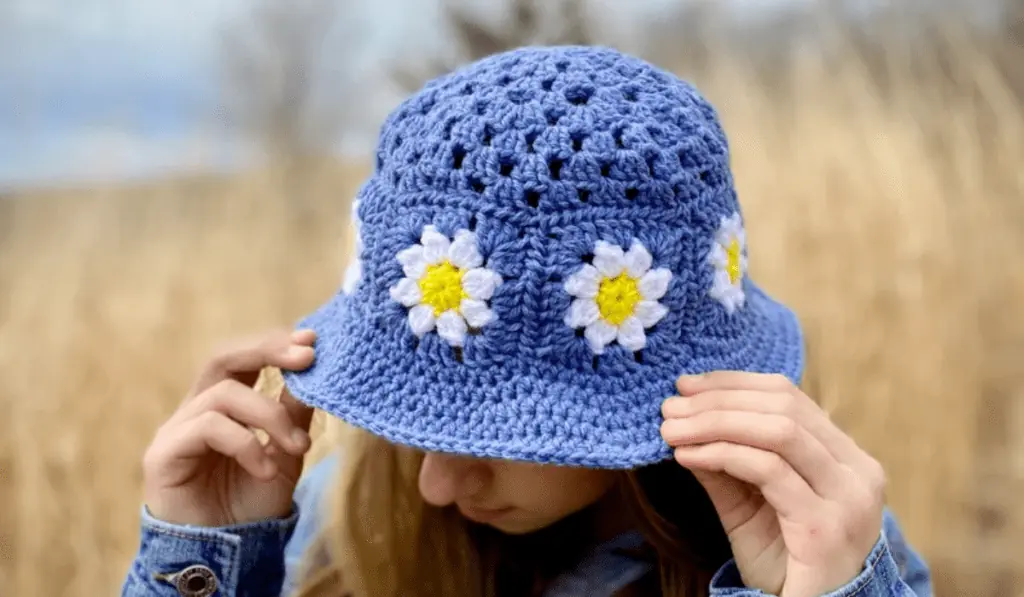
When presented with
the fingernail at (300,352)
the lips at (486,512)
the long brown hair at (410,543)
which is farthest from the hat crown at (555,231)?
the long brown hair at (410,543)

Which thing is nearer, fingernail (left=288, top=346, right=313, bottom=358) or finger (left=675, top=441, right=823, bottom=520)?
finger (left=675, top=441, right=823, bottom=520)

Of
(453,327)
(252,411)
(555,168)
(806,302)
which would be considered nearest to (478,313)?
(453,327)

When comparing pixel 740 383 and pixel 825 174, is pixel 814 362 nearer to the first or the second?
pixel 825 174

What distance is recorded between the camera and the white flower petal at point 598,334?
A: 1.92 feet

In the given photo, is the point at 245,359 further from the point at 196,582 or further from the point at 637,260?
the point at 637,260

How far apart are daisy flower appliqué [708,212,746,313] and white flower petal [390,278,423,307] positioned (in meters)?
0.24

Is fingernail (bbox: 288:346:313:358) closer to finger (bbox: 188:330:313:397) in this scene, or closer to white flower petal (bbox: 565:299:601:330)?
finger (bbox: 188:330:313:397)

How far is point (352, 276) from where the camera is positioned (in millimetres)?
676

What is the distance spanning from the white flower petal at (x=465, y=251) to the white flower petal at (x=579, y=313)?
78 mm

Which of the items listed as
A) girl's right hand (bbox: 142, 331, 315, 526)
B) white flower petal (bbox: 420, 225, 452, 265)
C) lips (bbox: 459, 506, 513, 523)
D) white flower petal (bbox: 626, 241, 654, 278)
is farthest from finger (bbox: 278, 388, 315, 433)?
A: white flower petal (bbox: 626, 241, 654, 278)

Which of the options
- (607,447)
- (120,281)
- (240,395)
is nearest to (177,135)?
(120,281)

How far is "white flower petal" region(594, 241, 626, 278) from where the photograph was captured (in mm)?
572

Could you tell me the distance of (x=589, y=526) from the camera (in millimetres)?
908

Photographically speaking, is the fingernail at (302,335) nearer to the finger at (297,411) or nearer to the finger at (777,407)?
the finger at (297,411)
